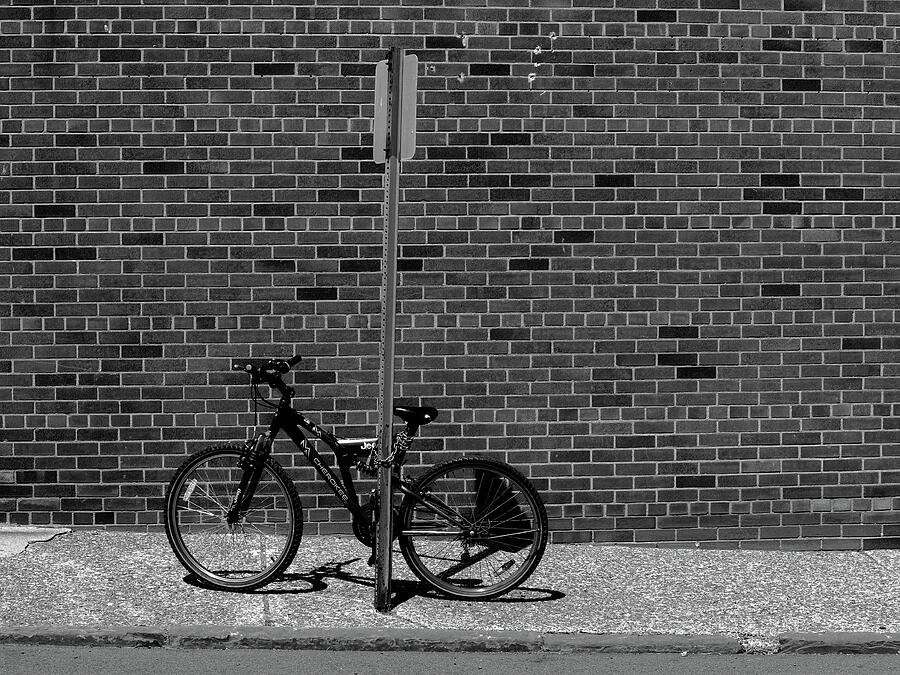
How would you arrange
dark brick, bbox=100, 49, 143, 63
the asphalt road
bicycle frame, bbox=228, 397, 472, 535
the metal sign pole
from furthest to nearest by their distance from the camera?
dark brick, bbox=100, 49, 143, 63 → bicycle frame, bbox=228, 397, 472, 535 → the metal sign pole → the asphalt road

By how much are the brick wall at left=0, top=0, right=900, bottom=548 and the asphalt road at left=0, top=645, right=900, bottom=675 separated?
180cm

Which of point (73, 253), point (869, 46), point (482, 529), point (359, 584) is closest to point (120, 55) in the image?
point (73, 253)

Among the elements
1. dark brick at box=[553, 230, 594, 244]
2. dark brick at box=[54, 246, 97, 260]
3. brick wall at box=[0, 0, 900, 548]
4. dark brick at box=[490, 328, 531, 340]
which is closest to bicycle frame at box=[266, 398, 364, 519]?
brick wall at box=[0, 0, 900, 548]

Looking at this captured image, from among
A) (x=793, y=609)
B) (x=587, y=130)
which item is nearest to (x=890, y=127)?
(x=587, y=130)

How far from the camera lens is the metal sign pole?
5.57 meters

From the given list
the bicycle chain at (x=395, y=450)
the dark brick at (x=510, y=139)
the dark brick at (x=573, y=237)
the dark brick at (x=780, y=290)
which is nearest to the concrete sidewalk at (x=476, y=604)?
the bicycle chain at (x=395, y=450)

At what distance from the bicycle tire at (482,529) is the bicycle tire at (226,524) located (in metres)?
0.63

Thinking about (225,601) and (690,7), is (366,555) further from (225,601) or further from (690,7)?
(690,7)

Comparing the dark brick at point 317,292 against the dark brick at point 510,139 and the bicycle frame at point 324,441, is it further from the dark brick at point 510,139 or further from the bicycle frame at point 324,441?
the dark brick at point 510,139

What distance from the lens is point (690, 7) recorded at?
22.9 ft

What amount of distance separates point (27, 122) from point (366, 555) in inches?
130

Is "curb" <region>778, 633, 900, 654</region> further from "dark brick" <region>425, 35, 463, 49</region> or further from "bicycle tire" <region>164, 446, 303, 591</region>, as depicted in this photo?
"dark brick" <region>425, 35, 463, 49</region>

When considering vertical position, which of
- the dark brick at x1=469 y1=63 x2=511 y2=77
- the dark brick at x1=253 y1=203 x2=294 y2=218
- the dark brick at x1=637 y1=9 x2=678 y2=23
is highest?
the dark brick at x1=637 y1=9 x2=678 y2=23

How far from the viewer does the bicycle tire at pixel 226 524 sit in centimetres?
597
